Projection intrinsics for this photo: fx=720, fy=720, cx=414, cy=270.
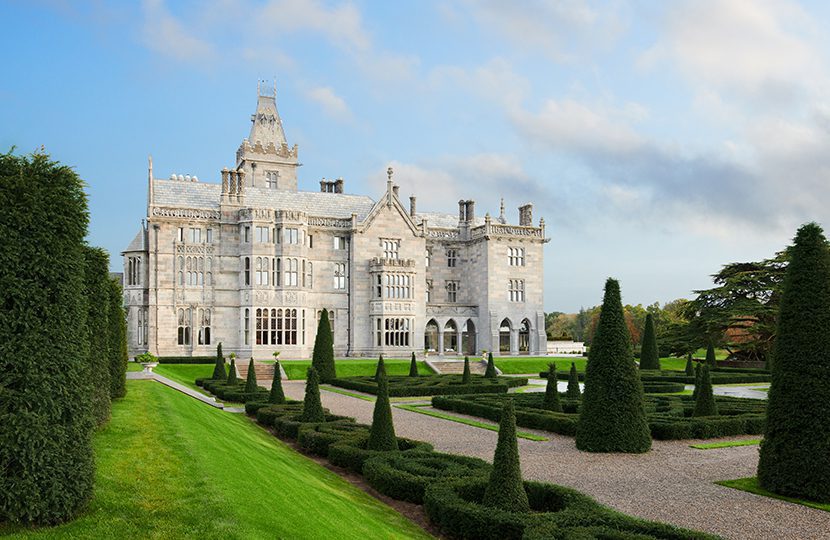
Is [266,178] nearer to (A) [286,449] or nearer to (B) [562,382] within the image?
(B) [562,382]

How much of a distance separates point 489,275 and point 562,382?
63.7ft

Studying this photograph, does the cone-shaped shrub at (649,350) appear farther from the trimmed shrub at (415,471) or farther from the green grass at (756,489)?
the trimmed shrub at (415,471)

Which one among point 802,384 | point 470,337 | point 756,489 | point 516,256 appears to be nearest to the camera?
point 802,384

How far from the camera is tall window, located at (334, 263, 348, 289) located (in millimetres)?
57406

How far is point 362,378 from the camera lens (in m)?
39.6

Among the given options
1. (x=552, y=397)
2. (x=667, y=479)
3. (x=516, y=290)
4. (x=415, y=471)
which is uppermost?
(x=516, y=290)

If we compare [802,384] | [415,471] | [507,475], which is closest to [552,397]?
[415,471]

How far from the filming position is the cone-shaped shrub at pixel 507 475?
36.1ft

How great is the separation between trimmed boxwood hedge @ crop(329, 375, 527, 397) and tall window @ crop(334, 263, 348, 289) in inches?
738

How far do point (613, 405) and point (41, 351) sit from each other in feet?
45.3

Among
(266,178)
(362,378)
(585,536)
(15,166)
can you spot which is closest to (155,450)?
(15,166)

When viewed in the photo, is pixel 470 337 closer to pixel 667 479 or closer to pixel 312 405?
pixel 312 405

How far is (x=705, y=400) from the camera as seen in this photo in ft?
75.4

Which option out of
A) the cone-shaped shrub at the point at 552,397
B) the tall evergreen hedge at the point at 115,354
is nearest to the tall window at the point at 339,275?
the cone-shaped shrub at the point at 552,397
